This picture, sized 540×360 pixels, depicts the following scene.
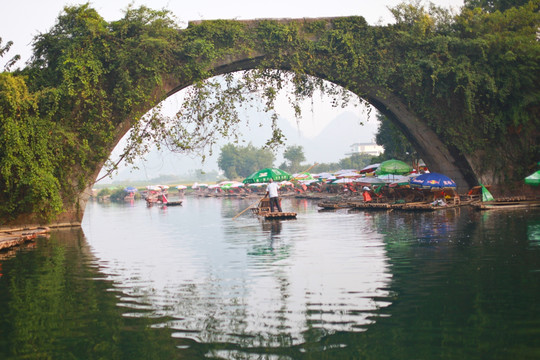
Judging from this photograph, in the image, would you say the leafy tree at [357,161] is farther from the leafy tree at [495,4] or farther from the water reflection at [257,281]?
the water reflection at [257,281]

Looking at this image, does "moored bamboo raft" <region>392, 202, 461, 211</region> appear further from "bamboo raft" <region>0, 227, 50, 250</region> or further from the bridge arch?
"bamboo raft" <region>0, 227, 50, 250</region>

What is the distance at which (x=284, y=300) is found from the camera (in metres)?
7.41

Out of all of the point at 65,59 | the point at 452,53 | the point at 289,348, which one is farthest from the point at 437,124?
the point at 289,348

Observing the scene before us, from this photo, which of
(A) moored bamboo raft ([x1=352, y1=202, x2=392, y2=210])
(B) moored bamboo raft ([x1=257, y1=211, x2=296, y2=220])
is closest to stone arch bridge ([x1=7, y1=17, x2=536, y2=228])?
(A) moored bamboo raft ([x1=352, y1=202, x2=392, y2=210])

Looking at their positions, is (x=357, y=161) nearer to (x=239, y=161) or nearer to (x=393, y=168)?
(x=239, y=161)

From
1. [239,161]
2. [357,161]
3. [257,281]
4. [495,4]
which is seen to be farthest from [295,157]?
[257,281]

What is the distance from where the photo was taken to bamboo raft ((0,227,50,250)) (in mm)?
14406

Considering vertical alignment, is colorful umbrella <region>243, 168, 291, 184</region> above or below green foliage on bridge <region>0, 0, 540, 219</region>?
below

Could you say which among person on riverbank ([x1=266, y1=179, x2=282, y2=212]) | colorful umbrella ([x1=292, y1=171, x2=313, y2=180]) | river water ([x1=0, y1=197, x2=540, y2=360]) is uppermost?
colorful umbrella ([x1=292, y1=171, x2=313, y2=180])

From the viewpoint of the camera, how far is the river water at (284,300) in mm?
5547

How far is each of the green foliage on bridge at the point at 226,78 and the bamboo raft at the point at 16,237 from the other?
1744mm

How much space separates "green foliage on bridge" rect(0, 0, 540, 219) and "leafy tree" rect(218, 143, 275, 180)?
8963 cm

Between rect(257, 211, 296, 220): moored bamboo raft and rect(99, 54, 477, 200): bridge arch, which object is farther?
rect(99, 54, 477, 200): bridge arch

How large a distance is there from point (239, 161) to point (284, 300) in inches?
4317
